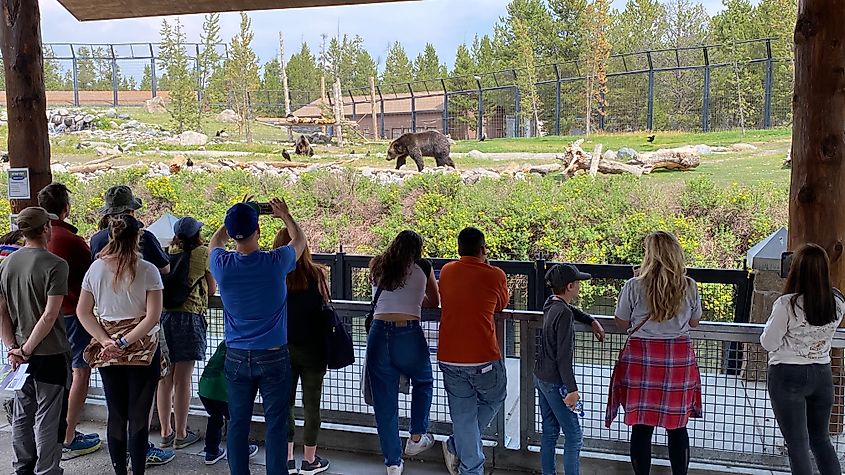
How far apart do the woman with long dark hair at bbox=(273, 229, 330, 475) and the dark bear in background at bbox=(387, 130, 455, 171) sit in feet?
41.8

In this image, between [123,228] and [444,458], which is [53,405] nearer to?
[123,228]

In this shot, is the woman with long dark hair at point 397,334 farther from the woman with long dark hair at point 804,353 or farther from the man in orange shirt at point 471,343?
the woman with long dark hair at point 804,353

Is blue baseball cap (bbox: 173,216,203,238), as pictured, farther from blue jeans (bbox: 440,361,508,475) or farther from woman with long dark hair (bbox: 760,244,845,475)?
woman with long dark hair (bbox: 760,244,845,475)

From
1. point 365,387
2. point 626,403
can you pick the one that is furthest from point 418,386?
point 626,403

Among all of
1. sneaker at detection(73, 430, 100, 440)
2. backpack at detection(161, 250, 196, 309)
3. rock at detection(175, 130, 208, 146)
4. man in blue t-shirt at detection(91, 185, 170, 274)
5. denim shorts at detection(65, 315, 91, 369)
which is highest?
rock at detection(175, 130, 208, 146)

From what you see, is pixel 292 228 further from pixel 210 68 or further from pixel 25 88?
pixel 210 68

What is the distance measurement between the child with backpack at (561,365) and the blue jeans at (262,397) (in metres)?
1.19

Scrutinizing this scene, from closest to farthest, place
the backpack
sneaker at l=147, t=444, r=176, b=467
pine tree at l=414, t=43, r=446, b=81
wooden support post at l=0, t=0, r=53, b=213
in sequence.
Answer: the backpack, sneaker at l=147, t=444, r=176, b=467, wooden support post at l=0, t=0, r=53, b=213, pine tree at l=414, t=43, r=446, b=81

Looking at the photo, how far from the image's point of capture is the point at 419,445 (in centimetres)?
378

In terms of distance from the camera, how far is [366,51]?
21375 millimetres

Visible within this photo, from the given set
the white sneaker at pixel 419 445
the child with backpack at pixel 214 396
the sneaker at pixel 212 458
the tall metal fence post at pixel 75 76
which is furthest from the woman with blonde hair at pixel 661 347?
the tall metal fence post at pixel 75 76

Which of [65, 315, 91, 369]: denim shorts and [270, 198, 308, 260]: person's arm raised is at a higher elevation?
[270, 198, 308, 260]: person's arm raised

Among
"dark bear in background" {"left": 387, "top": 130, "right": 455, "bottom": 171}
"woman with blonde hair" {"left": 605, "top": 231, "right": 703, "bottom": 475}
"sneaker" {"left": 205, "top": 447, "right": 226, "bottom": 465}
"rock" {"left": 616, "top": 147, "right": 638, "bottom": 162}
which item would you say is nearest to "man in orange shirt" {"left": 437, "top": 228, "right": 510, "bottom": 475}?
"woman with blonde hair" {"left": 605, "top": 231, "right": 703, "bottom": 475}

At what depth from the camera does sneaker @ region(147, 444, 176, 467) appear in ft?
12.7
